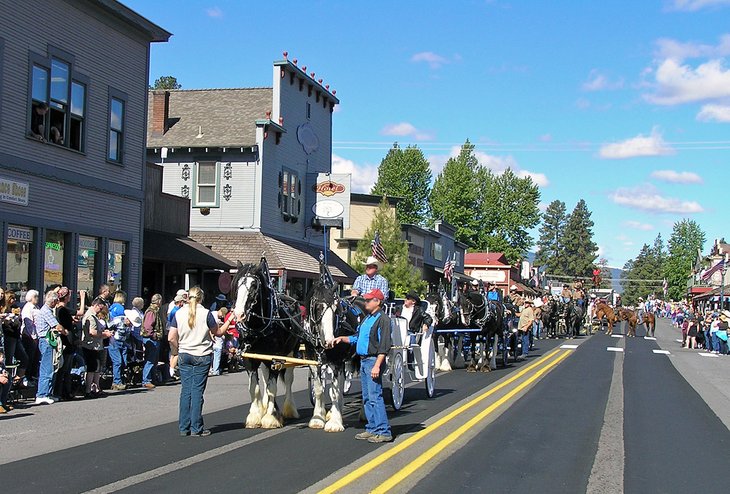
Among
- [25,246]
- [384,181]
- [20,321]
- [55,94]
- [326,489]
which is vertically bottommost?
[326,489]

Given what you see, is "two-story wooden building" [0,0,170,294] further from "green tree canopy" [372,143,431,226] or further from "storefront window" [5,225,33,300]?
"green tree canopy" [372,143,431,226]

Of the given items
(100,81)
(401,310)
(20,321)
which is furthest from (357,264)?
(20,321)

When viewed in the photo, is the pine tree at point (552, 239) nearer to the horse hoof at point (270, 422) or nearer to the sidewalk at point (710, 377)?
the sidewalk at point (710, 377)

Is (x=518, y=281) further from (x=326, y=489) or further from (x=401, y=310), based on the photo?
(x=326, y=489)

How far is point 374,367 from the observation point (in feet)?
36.2

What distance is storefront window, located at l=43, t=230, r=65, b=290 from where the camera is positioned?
21422 mm

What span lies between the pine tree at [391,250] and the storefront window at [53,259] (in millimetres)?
28652

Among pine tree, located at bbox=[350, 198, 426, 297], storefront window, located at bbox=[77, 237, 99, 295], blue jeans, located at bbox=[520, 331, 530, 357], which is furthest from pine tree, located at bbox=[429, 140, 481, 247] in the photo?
storefront window, located at bbox=[77, 237, 99, 295]

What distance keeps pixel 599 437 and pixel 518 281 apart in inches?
3928

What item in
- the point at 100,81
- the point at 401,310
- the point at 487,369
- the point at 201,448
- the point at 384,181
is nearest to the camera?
the point at 201,448

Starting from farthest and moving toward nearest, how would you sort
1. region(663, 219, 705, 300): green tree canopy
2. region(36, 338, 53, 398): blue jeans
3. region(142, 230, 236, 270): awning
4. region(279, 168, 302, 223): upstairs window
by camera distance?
region(663, 219, 705, 300): green tree canopy, region(279, 168, 302, 223): upstairs window, region(142, 230, 236, 270): awning, region(36, 338, 53, 398): blue jeans

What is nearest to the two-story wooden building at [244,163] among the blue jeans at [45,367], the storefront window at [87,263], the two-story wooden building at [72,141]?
the two-story wooden building at [72,141]

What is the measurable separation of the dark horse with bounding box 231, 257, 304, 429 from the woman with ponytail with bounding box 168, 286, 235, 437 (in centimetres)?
47

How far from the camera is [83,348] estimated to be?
53.1ft
